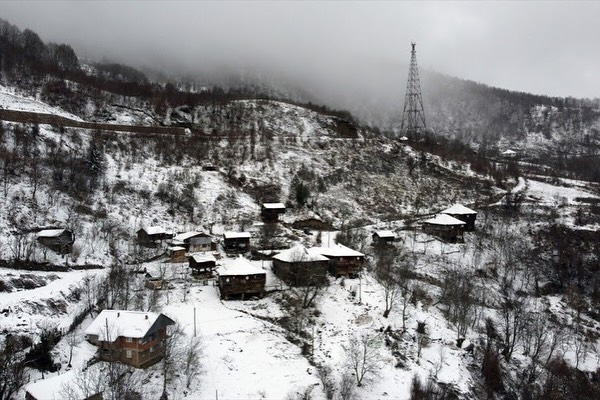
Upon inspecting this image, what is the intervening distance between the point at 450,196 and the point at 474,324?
50.5 m

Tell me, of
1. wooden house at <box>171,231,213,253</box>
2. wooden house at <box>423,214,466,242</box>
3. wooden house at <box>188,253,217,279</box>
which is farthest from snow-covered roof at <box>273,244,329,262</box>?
wooden house at <box>423,214,466,242</box>

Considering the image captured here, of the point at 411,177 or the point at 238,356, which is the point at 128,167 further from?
the point at 411,177

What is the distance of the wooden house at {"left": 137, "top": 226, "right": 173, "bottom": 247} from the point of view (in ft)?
197

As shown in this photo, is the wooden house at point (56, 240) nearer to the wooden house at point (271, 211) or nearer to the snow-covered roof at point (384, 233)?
the wooden house at point (271, 211)

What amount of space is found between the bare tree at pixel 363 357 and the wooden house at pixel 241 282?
41.7ft

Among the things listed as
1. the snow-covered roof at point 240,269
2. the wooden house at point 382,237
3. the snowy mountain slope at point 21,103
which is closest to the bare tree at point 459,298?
the wooden house at point 382,237

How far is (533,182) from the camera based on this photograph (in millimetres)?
117938

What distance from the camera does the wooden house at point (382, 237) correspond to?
7078 centimetres

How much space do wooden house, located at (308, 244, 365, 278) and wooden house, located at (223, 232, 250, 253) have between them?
10445 mm

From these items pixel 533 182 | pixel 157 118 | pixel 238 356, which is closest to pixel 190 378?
pixel 238 356

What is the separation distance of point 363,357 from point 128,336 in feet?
65.9

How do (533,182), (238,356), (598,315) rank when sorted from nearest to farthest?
(238,356)
(598,315)
(533,182)

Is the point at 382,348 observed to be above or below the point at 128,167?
below

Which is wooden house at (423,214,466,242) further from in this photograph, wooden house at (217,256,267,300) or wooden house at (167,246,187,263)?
wooden house at (167,246,187,263)
